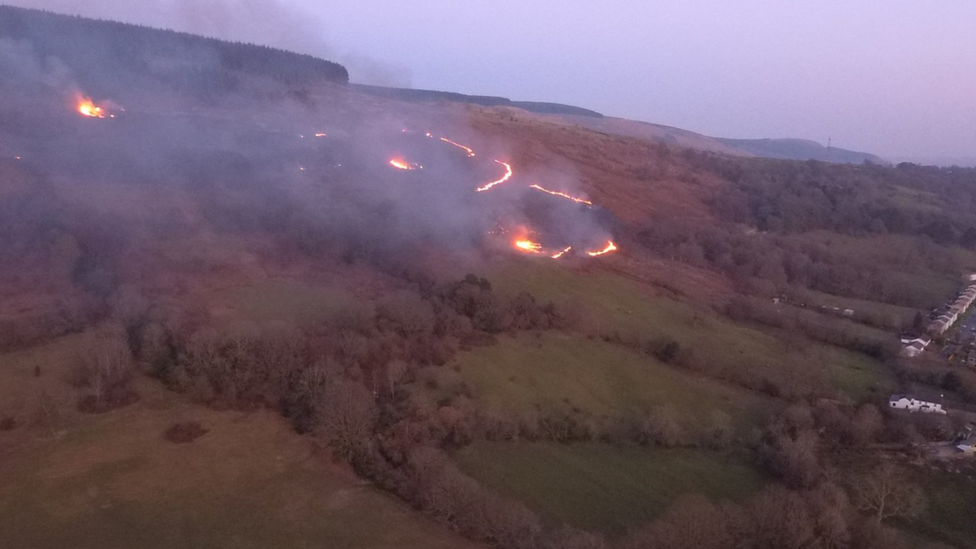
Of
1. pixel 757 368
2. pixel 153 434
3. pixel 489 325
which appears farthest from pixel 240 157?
pixel 757 368

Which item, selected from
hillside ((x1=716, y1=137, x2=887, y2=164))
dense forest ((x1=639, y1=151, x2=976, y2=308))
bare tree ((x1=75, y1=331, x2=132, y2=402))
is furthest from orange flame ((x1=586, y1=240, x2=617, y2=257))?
hillside ((x1=716, y1=137, x2=887, y2=164))

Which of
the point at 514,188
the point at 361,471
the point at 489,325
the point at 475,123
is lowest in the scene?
the point at 361,471

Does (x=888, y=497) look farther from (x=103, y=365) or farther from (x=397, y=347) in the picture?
(x=103, y=365)

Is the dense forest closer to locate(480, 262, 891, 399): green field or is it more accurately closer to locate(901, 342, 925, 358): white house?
locate(480, 262, 891, 399): green field

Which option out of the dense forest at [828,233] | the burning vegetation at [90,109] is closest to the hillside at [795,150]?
the dense forest at [828,233]

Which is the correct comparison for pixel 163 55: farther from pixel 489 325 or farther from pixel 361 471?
pixel 361 471

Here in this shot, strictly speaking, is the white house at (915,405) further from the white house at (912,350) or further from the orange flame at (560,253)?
the orange flame at (560,253)

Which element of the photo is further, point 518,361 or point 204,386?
point 518,361
